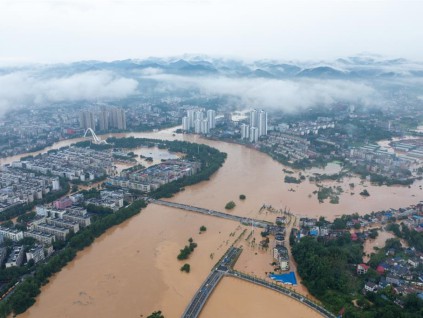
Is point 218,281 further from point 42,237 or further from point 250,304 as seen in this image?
point 42,237

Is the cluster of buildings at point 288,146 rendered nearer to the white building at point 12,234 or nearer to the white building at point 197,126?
the white building at point 197,126

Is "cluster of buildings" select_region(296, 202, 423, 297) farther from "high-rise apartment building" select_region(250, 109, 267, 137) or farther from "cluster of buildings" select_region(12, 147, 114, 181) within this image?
"high-rise apartment building" select_region(250, 109, 267, 137)

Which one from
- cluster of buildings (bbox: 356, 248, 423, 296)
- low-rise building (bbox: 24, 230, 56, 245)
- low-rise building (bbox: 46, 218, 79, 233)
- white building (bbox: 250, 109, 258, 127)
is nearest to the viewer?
cluster of buildings (bbox: 356, 248, 423, 296)

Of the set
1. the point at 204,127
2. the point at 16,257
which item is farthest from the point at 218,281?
the point at 204,127

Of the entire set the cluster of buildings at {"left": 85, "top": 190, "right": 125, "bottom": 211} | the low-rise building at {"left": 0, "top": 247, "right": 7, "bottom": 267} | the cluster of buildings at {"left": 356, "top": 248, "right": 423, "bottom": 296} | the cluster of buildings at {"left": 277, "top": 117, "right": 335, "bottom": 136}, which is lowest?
the low-rise building at {"left": 0, "top": 247, "right": 7, "bottom": 267}

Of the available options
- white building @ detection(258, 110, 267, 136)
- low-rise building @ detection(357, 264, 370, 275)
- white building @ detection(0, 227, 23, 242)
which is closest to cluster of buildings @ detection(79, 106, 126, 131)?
white building @ detection(258, 110, 267, 136)

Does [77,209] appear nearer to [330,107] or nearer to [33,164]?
[33,164]

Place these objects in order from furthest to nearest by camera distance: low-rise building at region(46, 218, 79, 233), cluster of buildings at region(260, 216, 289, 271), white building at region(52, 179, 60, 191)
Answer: white building at region(52, 179, 60, 191) → low-rise building at region(46, 218, 79, 233) → cluster of buildings at region(260, 216, 289, 271)
